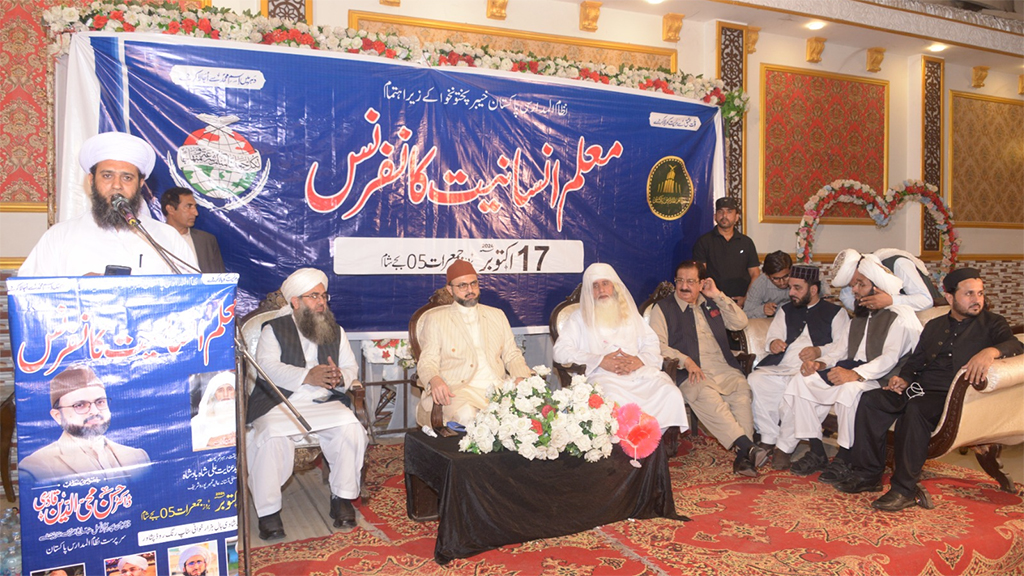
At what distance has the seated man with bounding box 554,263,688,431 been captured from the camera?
14.6ft

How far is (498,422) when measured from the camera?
322cm

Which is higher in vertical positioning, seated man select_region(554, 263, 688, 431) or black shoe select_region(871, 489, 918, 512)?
seated man select_region(554, 263, 688, 431)

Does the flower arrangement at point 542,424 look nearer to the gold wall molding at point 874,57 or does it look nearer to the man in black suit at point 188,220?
the man in black suit at point 188,220

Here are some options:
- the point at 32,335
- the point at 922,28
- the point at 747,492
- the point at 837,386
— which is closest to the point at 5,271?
the point at 32,335

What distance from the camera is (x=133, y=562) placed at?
203 centimetres

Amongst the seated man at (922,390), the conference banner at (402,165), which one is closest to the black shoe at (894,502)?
the seated man at (922,390)

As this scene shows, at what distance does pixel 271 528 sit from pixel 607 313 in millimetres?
2449

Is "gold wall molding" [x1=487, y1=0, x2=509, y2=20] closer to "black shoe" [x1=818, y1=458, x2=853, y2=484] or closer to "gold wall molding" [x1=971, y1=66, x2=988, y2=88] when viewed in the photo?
"black shoe" [x1=818, y1=458, x2=853, y2=484]

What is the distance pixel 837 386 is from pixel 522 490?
86.2 inches

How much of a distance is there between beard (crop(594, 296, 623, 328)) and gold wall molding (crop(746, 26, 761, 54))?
3634 mm

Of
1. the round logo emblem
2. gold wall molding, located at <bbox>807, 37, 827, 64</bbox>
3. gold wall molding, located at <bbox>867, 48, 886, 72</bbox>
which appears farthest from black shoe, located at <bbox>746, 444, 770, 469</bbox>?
gold wall molding, located at <bbox>867, 48, 886, 72</bbox>

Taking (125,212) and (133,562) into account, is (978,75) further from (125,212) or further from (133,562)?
(133,562)

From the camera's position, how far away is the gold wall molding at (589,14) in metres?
6.22

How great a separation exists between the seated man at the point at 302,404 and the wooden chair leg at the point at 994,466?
3.45 meters
